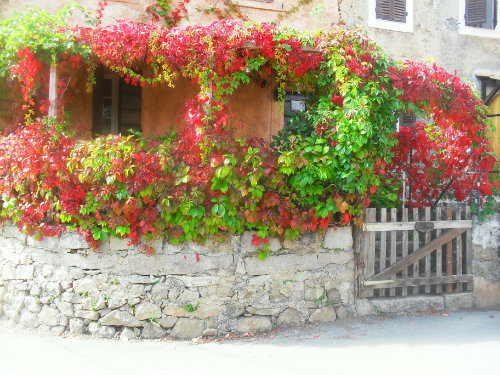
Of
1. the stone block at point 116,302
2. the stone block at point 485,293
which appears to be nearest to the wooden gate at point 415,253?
the stone block at point 485,293

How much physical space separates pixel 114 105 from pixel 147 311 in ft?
14.4

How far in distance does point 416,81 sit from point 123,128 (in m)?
5.19

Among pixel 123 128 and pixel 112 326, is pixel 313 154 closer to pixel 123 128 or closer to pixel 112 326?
pixel 112 326

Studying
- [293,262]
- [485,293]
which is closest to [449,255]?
[485,293]

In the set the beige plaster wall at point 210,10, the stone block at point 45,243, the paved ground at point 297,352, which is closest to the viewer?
the paved ground at point 297,352

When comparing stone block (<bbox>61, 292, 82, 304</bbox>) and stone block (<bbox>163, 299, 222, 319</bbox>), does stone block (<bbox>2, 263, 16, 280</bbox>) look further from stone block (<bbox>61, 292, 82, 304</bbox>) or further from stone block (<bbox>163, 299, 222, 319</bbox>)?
stone block (<bbox>163, 299, 222, 319</bbox>)

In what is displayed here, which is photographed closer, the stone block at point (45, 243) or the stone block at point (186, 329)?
the stone block at point (186, 329)

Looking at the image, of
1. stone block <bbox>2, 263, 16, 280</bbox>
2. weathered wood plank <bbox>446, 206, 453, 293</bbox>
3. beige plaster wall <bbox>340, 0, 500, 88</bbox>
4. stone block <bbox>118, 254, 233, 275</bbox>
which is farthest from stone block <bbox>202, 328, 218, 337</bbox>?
beige plaster wall <bbox>340, 0, 500, 88</bbox>

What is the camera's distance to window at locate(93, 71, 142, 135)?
7.79 metres

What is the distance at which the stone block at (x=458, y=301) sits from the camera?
18.7 feet

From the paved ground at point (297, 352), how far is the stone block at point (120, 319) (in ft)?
0.67

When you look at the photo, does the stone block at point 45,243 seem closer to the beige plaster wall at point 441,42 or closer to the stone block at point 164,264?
the stone block at point 164,264

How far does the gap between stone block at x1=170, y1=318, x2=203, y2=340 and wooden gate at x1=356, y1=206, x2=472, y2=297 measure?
2050 millimetres

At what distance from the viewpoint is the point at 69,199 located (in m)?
4.87
